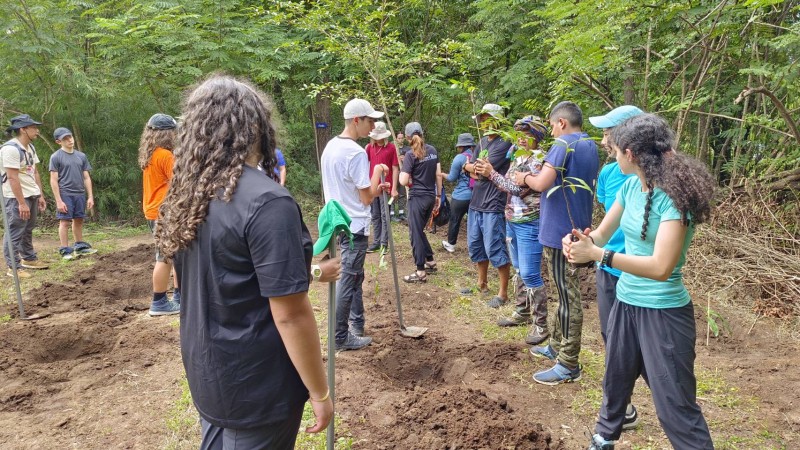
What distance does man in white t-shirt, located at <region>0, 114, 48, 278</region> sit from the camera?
682 cm

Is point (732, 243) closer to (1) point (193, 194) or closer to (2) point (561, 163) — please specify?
(2) point (561, 163)

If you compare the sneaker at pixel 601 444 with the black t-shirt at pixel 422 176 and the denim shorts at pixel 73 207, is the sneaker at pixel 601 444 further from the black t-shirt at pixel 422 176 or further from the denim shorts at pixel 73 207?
the denim shorts at pixel 73 207

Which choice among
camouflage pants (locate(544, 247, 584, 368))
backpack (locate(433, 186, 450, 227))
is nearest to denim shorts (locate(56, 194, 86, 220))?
backpack (locate(433, 186, 450, 227))

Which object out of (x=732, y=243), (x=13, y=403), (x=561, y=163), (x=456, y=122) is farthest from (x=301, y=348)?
(x=456, y=122)

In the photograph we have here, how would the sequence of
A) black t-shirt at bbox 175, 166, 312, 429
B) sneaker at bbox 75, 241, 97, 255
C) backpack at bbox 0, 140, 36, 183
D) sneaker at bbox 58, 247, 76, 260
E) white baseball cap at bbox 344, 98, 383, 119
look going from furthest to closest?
sneaker at bbox 75, 241, 97, 255 → sneaker at bbox 58, 247, 76, 260 → backpack at bbox 0, 140, 36, 183 → white baseball cap at bbox 344, 98, 383, 119 → black t-shirt at bbox 175, 166, 312, 429

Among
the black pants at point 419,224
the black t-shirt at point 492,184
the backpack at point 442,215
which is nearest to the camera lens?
the black t-shirt at point 492,184

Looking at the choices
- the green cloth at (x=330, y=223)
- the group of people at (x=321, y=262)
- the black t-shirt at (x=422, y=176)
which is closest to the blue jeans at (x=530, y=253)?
the group of people at (x=321, y=262)

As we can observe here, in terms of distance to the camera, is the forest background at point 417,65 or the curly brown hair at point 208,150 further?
the forest background at point 417,65

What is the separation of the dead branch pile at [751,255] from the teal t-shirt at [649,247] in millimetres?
3703

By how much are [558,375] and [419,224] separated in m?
3.45

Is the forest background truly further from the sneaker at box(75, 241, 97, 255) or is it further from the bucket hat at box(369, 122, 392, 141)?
the sneaker at box(75, 241, 97, 255)

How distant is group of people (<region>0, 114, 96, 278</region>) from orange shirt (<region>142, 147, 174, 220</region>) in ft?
8.20

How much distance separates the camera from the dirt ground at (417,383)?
3.25 metres

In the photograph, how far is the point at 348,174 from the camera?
4.29 m
